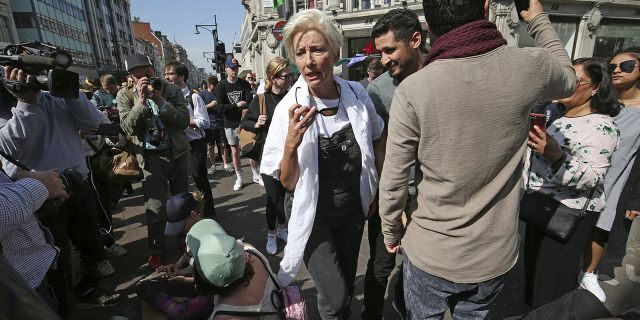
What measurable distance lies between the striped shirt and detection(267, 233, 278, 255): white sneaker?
205cm

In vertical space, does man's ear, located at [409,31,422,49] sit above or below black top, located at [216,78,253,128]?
above

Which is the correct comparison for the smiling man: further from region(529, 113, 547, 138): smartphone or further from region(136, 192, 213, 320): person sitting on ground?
region(136, 192, 213, 320): person sitting on ground

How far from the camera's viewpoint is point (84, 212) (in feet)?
9.09

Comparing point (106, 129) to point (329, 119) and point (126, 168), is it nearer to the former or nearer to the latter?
point (126, 168)

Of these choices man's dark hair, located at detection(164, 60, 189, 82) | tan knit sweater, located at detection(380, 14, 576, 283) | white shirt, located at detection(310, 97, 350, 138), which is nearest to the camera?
tan knit sweater, located at detection(380, 14, 576, 283)

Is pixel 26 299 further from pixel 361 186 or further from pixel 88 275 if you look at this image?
pixel 88 275

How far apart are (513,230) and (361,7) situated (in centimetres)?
1993

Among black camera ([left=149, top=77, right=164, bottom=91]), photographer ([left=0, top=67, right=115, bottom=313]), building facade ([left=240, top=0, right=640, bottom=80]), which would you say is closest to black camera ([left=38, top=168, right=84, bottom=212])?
photographer ([left=0, top=67, right=115, bottom=313])

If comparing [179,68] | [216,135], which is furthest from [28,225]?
[216,135]

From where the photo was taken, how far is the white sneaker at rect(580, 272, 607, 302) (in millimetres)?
2598

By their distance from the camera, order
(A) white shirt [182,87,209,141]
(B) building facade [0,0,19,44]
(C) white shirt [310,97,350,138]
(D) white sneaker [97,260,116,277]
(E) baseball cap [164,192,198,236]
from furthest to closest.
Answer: (B) building facade [0,0,19,44], (A) white shirt [182,87,209,141], (D) white sneaker [97,260,116,277], (E) baseball cap [164,192,198,236], (C) white shirt [310,97,350,138]

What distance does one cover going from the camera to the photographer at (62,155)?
228 cm

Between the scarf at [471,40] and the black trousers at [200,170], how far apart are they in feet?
12.9

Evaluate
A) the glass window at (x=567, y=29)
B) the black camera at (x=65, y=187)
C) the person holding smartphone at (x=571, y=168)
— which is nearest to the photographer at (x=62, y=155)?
the black camera at (x=65, y=187)
